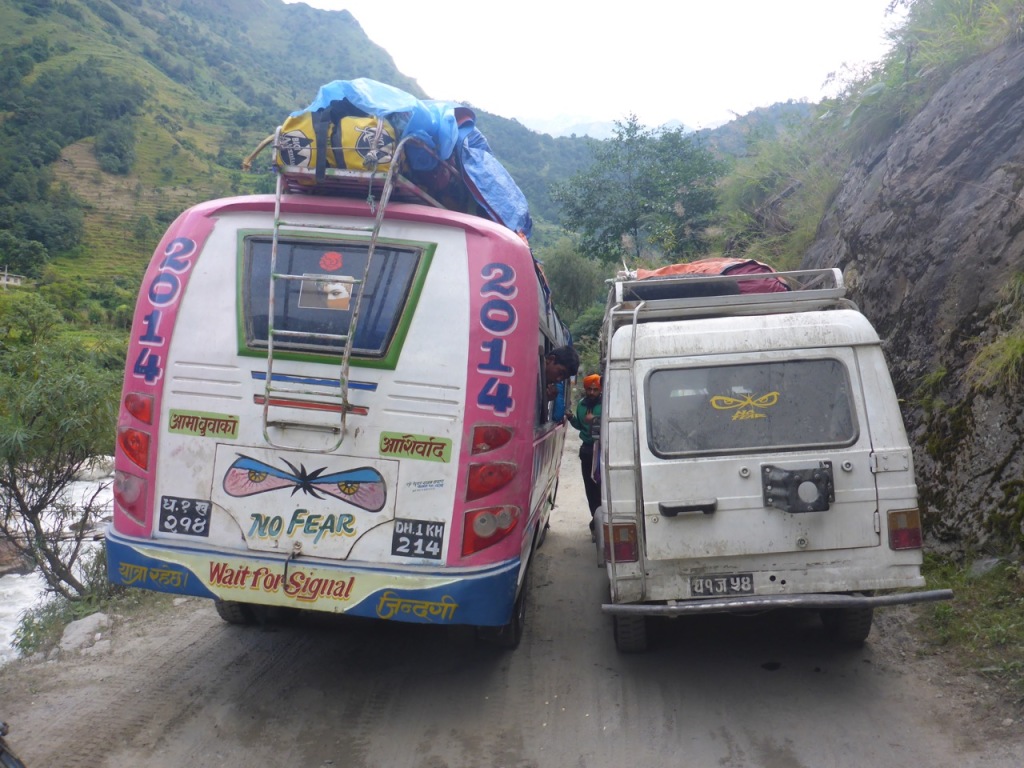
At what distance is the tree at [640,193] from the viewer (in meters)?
18.1

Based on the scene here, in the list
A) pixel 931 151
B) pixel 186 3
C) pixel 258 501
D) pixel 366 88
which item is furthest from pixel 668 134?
pixel 186 3

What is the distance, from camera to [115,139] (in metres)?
68.4

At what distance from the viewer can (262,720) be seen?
4.33 meters

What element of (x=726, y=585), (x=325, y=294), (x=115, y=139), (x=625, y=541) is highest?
(x=115, y=139)

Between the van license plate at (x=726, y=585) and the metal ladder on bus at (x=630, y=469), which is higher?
the metal ladder on bus at (x=630, y=469)

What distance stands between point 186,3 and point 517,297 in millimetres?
166840

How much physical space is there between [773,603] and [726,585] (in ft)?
0.98

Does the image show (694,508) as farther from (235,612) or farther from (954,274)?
(954,274)

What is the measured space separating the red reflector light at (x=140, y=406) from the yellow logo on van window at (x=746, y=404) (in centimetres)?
303

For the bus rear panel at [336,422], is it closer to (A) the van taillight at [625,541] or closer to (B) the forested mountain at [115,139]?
(A) the van taillight at [625,541]

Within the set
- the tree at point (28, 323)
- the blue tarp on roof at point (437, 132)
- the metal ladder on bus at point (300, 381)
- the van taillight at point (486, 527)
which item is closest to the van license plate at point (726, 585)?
the van taillight at point (486, 527)

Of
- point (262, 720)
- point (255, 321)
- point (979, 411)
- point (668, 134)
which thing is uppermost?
point (668, 134)

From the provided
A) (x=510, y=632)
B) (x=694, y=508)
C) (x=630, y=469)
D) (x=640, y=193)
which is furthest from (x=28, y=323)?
(x=694, y=508)

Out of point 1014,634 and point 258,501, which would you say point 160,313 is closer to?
point 258,501
